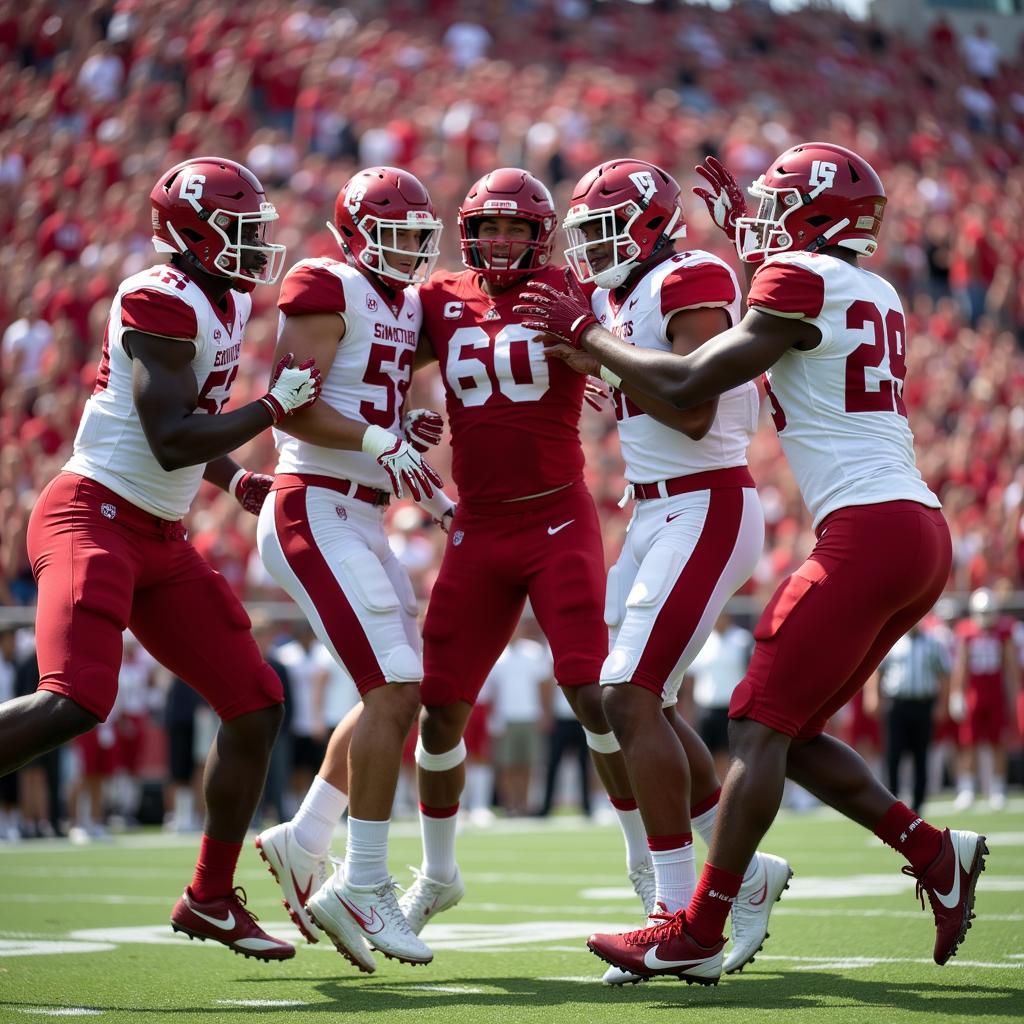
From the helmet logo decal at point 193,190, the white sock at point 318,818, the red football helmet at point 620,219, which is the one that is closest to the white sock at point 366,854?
the white sock at point 318,818

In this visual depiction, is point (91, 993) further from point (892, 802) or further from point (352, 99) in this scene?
point (352, 99)

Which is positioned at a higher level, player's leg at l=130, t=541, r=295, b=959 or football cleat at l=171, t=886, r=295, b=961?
player's leg at l=130, t=541, r=295, b=959

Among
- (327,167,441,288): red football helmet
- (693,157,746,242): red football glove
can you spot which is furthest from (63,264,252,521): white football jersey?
(693,157,746,242): red football glove

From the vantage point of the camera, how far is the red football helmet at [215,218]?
5328mm

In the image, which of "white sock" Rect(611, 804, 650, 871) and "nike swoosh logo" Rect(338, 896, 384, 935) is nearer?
"nike swoosh logo" Rect(338, 896, 384, 935)

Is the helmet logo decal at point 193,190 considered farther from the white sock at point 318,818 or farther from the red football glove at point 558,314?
the white sock at point 318,818

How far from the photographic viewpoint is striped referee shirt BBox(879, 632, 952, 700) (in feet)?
42.0

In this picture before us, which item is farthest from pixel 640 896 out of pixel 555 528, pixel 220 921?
pixel 220 921

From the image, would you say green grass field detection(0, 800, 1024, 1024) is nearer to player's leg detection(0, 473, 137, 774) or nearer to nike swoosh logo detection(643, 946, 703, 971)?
nike swoosh logo detection(643, 946, 703, 971)

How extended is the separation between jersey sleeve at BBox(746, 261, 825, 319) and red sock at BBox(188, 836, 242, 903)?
7.58 ft

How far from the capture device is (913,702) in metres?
12.8

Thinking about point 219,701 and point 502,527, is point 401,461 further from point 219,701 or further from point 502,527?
point 219,701

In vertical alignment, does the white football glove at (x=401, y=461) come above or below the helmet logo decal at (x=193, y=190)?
below

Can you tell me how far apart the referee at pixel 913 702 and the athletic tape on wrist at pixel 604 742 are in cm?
759
